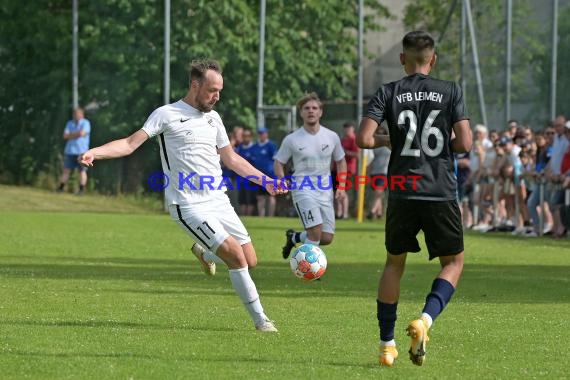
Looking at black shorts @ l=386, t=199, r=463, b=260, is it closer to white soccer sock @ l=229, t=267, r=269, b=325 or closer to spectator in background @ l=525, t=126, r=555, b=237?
white soccer sock @ l=229, t=267, r=269, b=325

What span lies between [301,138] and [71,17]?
77.5 ft

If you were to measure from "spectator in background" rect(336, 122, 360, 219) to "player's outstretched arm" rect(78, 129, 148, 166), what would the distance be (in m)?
21.5

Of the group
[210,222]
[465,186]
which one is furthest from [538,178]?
[210,222]

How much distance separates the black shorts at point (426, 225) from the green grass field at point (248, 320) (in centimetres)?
77

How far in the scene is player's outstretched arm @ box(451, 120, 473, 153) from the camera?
8953 millimetres

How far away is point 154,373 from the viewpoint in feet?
28.0

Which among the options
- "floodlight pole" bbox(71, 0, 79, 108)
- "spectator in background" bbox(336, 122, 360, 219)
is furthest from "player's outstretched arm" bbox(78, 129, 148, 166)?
"floodlight pole" bbox(71, 0, 79, 108)

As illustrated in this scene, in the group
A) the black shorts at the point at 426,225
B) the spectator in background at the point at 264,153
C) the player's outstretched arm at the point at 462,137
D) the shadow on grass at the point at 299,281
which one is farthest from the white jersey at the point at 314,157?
the spectator in background at the point at 264,153

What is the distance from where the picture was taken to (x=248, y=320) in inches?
454

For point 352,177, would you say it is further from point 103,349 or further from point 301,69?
point 103,349

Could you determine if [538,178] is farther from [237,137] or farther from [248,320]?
[248,320]

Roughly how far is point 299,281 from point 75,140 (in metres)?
20.6

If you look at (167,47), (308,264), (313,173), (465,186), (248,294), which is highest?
(167,47)

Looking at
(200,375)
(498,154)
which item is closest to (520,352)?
(200,375)
